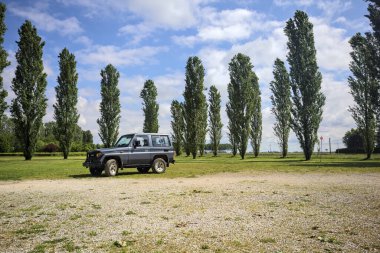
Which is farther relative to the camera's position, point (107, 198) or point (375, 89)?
point (375, 89)

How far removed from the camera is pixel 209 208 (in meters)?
7.35

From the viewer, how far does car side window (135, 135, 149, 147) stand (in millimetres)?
17406

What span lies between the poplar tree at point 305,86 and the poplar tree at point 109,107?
2590cm

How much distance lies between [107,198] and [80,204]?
3.35ft

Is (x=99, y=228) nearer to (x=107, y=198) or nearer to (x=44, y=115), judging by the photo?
(x=107, y=198)

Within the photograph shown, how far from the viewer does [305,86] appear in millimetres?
35750

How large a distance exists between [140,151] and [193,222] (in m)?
11.7

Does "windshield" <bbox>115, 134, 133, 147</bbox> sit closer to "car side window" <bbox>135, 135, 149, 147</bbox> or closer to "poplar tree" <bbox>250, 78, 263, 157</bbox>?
"car side window" <bbox>135, 135, 149, 147</bbox>

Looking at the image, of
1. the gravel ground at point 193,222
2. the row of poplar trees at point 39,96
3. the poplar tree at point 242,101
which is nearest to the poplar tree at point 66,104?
the row of poplar trees at point 39,96

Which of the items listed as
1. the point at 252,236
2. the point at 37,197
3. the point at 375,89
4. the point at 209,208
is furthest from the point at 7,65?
the point at 375,89

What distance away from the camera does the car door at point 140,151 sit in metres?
17.1

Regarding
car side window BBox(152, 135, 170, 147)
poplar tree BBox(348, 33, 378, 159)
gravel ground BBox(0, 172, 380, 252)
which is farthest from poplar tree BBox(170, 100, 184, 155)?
gravel ground BBox(0, 172, 380, 252)

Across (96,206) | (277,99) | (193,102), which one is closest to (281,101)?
(277,99)

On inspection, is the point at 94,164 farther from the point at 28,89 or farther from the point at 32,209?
the point at 28,89
